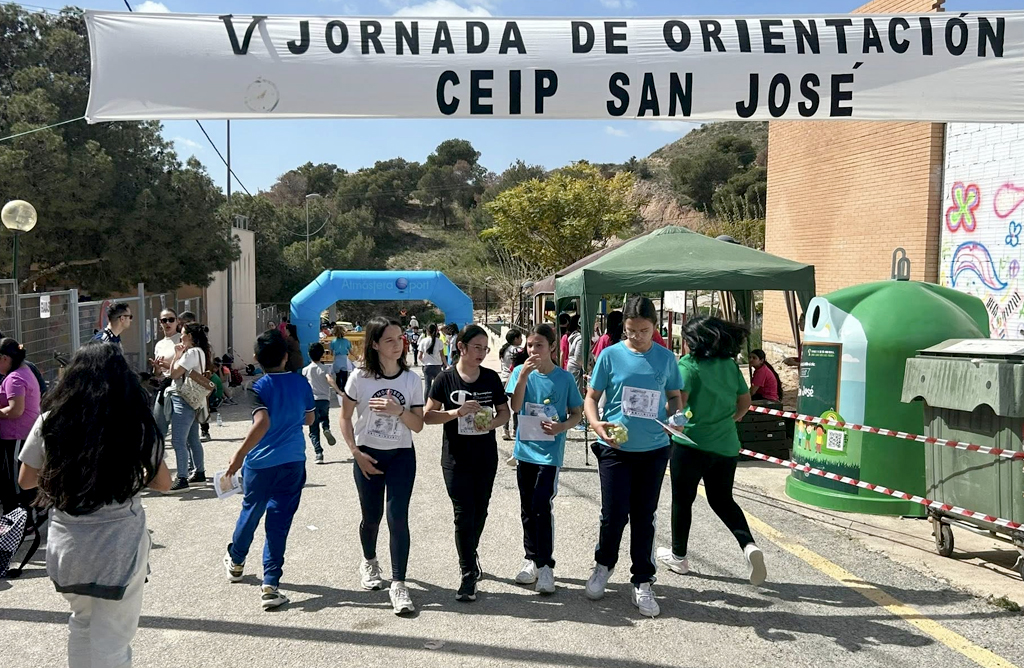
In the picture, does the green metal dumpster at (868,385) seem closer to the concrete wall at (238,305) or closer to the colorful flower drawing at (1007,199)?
the colorful flower drawing at (1007,199)

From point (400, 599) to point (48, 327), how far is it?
8.76 meters

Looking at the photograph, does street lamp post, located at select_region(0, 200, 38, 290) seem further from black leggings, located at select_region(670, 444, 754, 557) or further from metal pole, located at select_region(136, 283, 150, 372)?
black leggings, located at select_region(670, 444, 754, 557)

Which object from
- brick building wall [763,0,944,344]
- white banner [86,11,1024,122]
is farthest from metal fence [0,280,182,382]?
brick building wall [763,0,944,344]

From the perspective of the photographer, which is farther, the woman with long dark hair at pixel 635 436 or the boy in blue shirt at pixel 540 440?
the boy in blue shirt at pixel 540 440

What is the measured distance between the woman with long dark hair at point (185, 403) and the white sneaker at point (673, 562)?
479 centimetres

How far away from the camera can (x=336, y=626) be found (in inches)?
179

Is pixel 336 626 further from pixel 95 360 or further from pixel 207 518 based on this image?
pixel 207 518

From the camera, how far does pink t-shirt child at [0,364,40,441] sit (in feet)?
18.9

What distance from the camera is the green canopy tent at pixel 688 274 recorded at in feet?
32.8

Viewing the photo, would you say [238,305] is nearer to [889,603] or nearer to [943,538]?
[943,538]

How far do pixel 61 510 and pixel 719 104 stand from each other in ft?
14.4

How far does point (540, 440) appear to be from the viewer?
5.12 meters

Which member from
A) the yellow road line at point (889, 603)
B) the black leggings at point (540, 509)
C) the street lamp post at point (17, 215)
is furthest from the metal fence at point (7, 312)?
Result: the yellow road line at point (889, 603)

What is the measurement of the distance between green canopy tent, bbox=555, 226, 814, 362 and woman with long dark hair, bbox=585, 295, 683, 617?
16.8 feet
